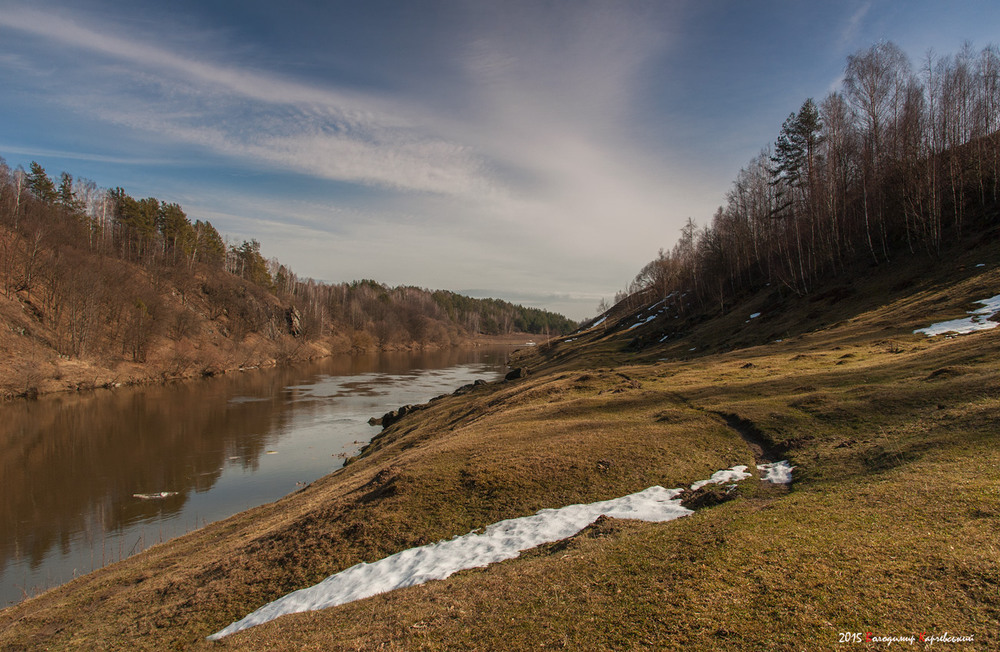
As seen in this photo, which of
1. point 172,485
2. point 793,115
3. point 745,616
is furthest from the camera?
point 793,115

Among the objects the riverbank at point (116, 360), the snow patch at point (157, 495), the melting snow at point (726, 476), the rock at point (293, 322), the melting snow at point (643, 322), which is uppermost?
the rock at point (293, 322)

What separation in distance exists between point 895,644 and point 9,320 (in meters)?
94.6

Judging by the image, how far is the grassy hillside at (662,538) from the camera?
7129 mm

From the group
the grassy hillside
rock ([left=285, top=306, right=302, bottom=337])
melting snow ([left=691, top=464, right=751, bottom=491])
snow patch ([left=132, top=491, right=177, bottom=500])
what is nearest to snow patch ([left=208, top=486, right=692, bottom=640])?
the grassy hillside

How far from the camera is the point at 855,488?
11617 millimetres

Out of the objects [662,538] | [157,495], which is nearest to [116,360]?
[157,495]

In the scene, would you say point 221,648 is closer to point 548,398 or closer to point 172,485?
point 548,398

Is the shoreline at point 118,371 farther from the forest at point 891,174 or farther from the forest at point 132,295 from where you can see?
the forest at point 891,174

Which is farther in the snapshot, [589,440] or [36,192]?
[36,192]

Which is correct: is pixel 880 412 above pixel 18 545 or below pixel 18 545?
above

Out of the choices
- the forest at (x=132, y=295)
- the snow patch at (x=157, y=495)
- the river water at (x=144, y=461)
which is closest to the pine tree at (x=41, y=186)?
the forest at (x=132, y=295)

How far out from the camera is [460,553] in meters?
12.1

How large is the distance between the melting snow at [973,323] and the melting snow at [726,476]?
24642mm

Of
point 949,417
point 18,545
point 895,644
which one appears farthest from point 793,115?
point 18,545
